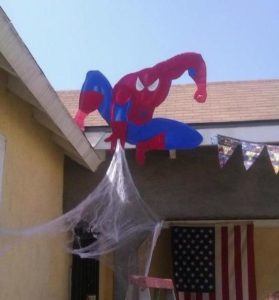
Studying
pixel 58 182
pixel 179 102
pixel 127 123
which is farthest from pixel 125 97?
pixel 179 102

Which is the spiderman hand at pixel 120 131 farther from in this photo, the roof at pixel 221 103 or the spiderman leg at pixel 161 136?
the roof at pixel 221 103

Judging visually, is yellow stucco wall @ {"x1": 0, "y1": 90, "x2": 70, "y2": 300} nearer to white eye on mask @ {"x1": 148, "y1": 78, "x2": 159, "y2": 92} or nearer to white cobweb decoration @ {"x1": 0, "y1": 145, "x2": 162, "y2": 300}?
white cobweb decoration @ {"x1": 0, "y1": 145, "x2": 162, "y2": 300}

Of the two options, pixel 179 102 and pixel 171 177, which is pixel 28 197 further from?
pixel 179 102

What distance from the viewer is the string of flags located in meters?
6.45

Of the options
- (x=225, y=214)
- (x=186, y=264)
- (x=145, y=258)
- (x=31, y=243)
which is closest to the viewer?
(x=31, y=243)

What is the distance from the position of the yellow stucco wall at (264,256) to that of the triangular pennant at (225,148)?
187 inches

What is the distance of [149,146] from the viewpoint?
6.76 metres

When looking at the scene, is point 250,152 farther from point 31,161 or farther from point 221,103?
point 221,103

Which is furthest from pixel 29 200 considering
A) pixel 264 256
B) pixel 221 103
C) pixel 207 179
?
pixel 264 256

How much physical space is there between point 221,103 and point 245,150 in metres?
3.19

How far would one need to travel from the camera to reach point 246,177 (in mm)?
7035

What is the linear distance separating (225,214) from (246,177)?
0.56 m

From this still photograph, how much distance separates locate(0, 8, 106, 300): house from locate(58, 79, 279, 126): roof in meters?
1.38

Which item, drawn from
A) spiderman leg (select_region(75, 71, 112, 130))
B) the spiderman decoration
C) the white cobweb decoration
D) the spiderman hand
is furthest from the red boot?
spiderman leg (select_region(75, 71, 112, 130))
